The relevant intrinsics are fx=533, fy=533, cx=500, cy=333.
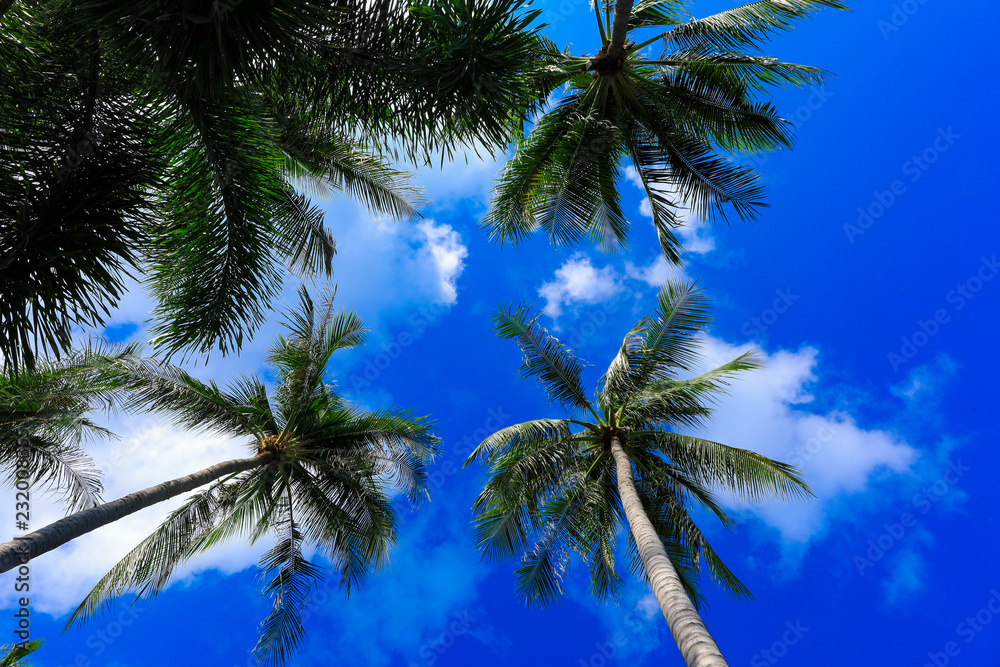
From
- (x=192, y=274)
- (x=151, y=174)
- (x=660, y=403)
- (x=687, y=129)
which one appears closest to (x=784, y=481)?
(x=660, y=403)

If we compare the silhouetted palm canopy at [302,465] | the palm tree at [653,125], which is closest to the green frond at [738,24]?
the palm tree at [653,125]

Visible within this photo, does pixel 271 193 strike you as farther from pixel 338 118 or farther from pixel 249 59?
pixel 249 59

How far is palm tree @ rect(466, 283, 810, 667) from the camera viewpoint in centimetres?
944

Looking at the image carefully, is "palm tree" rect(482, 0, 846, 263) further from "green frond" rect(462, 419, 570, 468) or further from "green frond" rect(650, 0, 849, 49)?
"green frond" rect(462, 419, 570, 468)

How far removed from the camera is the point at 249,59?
363 cm

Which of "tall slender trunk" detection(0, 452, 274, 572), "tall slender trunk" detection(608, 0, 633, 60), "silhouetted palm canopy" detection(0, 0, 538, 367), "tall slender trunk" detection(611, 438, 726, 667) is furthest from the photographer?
"tall slender trunk" detection(608, 0, 633, 60)

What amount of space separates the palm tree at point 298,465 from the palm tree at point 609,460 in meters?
2.16

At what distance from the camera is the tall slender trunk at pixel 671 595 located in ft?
17.2

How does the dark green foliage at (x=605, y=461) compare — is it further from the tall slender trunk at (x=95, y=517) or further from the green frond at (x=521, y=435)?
the tall slender trunk at (x=95, y=517)

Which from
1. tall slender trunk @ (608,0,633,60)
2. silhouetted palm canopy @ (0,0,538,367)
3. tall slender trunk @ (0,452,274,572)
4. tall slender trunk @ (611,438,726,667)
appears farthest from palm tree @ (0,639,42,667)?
tall slender trunk @ (608,0,633,60)

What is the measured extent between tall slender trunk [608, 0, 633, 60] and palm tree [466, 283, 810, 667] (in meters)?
4.14

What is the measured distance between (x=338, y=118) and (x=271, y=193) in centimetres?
98

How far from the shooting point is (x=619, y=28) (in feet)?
23.9

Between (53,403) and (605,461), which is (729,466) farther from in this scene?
(53,403)
